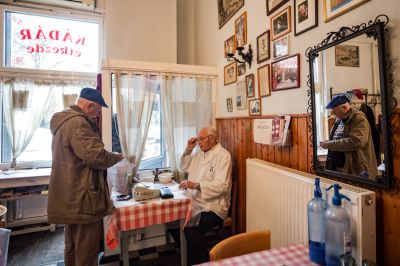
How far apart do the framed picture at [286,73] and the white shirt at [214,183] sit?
0.75m

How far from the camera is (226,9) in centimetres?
241

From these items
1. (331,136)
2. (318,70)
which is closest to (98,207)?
(331,136)

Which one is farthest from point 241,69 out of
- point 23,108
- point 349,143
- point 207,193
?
point 23,108

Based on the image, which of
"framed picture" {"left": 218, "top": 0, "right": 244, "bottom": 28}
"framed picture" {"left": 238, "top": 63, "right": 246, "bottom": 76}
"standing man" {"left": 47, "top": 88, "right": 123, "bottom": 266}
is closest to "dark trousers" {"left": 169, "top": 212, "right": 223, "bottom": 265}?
"standing man" {"left": 47, "top": 88, "right": 123, "bottom": 266}

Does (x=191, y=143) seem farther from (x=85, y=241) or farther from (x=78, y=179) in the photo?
(x=85, y=241)

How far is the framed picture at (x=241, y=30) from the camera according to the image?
207 centimetres

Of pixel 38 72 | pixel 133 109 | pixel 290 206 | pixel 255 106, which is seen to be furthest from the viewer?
pixel 38 72

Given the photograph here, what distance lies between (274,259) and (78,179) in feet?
4.25

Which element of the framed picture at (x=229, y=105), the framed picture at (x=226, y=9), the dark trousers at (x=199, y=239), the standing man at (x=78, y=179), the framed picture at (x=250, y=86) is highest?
the framed picture at (x=226, y=9)

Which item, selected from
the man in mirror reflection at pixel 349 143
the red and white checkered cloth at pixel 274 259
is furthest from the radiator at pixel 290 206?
the red and white checkered cloth at pixel 274 259

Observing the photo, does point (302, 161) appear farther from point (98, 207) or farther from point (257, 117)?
point (98, 207)

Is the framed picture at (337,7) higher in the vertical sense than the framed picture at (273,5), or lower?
lower

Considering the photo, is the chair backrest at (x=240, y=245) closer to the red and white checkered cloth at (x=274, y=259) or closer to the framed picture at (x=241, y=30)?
the red and white checkered cloth at (x=274, y=259)

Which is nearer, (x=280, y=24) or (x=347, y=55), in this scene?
(x=347, y=55)
